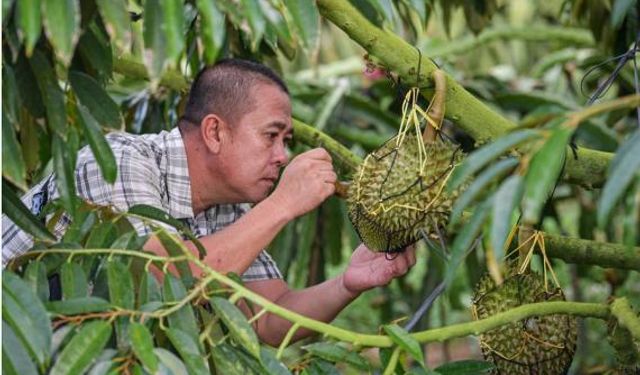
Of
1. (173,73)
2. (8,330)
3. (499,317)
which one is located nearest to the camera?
(8,330)

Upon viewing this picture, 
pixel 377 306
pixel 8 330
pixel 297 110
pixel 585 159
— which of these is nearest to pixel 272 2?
pixel 8 330

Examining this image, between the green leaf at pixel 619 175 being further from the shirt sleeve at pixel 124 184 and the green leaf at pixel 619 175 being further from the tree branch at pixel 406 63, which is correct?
the shirt sleeve at pixel 124 184

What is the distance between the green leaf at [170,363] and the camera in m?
1.88

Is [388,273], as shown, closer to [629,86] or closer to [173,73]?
[173,73]

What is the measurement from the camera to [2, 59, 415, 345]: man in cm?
263

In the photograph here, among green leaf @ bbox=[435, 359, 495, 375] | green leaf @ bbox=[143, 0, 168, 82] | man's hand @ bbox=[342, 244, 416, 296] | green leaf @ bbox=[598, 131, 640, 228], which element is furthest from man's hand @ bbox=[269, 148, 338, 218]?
green leaf @ bbox=[598, 131, 640, 228]

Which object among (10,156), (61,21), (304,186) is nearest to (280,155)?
(304,186)

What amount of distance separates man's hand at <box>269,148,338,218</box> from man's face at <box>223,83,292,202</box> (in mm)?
274

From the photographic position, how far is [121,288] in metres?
2.02

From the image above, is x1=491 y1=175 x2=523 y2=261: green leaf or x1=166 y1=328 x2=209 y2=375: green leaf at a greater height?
x1=491 y1=175 x2=523 y2=261: green leaf

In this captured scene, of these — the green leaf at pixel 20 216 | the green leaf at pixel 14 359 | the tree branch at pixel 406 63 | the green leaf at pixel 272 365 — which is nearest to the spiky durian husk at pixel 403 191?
the tree branch at pixel 406 63

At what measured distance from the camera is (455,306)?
611cm

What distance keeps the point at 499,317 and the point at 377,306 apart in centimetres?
382

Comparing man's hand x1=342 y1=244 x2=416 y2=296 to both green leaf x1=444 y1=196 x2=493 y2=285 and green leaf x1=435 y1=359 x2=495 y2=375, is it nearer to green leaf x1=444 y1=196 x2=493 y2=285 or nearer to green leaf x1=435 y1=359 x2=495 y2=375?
green leaf x1=435 y1=359 x2=495 y2=375
